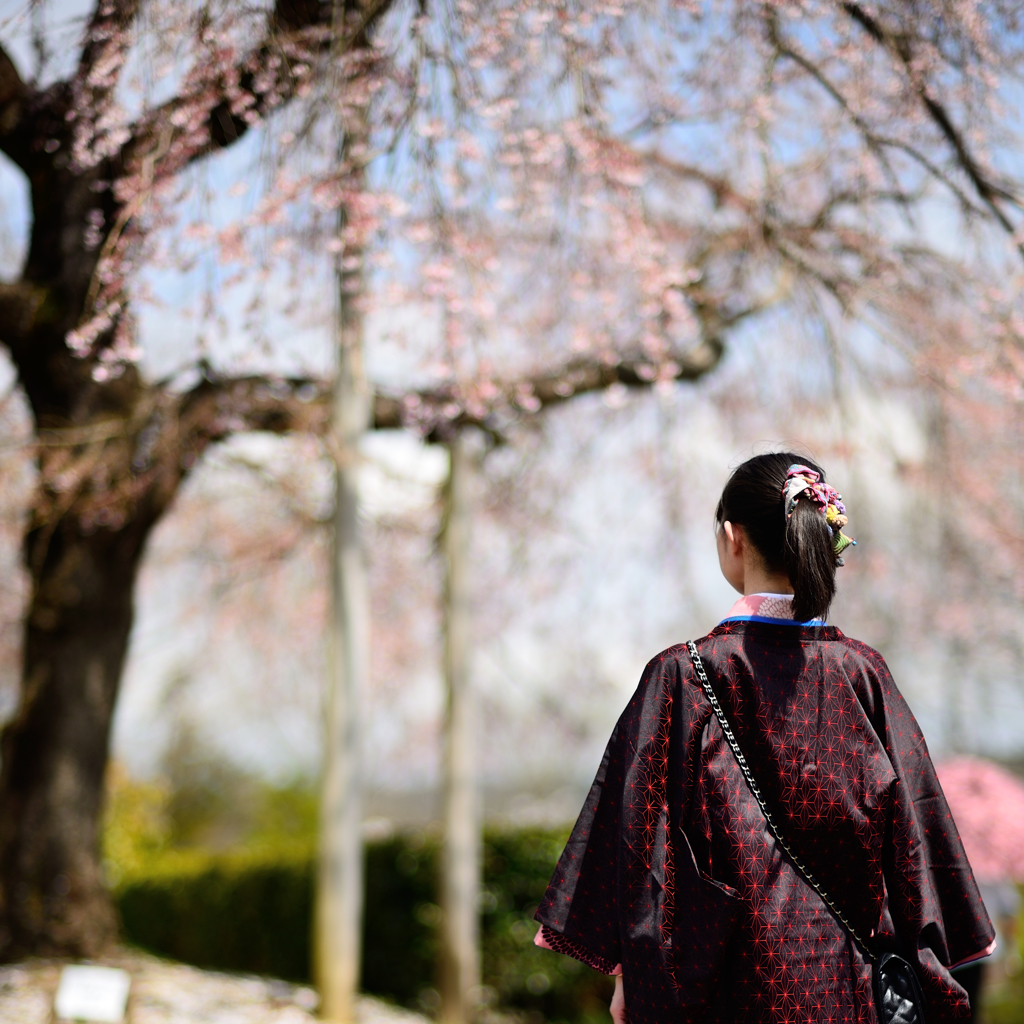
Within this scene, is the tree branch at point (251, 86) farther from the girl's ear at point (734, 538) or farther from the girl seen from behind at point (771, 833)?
the girl seen from behind at point (771, 833)

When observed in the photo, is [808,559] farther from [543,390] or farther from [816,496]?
[543,390]

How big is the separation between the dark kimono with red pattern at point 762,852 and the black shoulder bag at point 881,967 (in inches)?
0.4

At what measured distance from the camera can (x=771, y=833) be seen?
142 cm

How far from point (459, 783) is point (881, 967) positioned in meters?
3.91

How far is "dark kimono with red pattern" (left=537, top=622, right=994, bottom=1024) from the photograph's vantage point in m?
1.37

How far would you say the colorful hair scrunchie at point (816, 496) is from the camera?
1.46 m

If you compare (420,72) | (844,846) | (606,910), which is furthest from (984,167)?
(606,910)

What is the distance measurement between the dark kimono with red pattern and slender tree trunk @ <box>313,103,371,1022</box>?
304 cm

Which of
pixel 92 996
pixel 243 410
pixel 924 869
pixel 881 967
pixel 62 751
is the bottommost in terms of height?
pixel 92 996

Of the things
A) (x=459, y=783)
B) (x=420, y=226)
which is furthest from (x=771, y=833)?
(x=459, y=783)

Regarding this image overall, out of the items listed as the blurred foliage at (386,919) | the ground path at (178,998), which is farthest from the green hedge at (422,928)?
the ground path at (178,998)

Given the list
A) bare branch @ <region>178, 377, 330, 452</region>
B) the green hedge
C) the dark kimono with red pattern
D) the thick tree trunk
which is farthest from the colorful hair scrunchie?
the green hedge

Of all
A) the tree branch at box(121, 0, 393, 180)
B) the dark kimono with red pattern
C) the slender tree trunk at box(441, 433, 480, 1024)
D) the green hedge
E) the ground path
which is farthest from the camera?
the green hedge

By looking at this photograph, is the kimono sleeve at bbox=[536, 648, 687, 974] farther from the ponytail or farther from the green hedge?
the green hedge
